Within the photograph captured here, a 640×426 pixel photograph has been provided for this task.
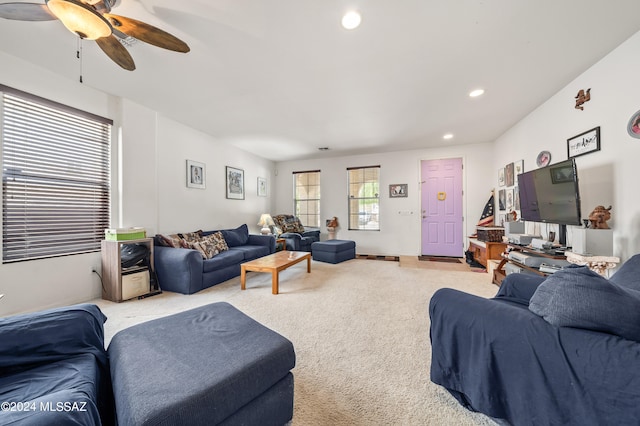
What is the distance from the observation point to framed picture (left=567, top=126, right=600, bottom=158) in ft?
7.60

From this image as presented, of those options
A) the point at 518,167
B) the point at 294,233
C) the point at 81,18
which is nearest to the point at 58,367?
the point at 81,18

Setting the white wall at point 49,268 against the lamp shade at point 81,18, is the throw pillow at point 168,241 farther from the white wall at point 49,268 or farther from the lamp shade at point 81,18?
the lamp shade at point 81,18

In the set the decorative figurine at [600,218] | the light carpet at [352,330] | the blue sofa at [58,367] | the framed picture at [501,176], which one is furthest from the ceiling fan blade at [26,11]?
the framed picture at [501,176]

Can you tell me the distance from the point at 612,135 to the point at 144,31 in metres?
3.95

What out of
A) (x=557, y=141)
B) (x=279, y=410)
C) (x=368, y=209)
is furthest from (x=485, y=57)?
(x=368, y=209)

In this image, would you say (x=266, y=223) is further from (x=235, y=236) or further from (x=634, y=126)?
(x=634, y=126)

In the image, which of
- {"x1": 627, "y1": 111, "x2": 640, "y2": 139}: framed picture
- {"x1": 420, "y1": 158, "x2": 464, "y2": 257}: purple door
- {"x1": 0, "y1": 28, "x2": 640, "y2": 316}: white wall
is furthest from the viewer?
{"x1": 420, "y1": 158, "x2": 464, "y2": 257}: purple door

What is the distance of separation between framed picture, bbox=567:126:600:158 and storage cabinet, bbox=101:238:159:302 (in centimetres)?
516

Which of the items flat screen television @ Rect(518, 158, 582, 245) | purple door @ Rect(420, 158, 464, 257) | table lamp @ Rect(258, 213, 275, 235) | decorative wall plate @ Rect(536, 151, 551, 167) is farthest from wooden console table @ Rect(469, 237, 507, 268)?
table lamp @ Rect(258, 213, 275, 235)

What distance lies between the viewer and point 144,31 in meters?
1.57

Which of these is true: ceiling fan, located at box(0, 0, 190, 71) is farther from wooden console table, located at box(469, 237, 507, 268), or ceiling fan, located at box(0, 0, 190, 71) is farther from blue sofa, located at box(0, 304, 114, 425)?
wooden console table, located at box(469, 237, 507, 268)

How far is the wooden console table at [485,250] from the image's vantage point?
396cm

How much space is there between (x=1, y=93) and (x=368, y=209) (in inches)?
232

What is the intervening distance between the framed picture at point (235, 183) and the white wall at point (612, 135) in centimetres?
533
